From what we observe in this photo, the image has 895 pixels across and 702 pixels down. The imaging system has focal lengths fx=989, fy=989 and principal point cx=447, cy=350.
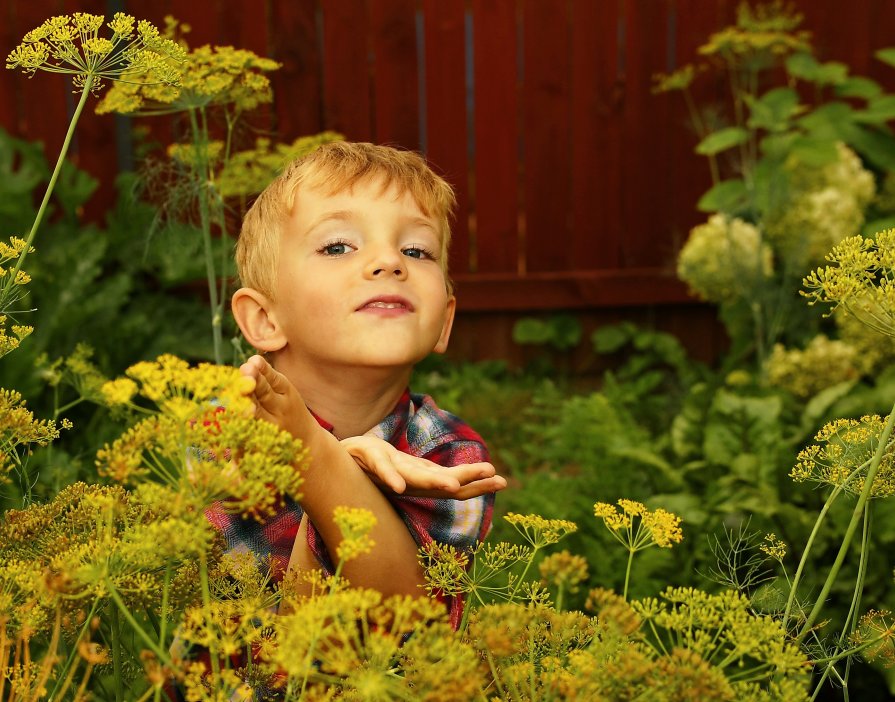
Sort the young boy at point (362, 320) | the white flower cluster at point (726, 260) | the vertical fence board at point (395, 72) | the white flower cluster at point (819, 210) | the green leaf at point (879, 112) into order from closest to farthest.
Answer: the young boy at point (362, 320) < the white flower cluster at point (819, 210) < the white flower cluster at point (726, 260) < the green leaf at point (879, 112) < the vertical fence board at point (395, 72)

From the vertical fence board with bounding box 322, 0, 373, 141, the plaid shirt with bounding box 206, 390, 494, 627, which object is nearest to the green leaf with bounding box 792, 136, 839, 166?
the vertical fence board with bounding box 322, 0, 373, 141

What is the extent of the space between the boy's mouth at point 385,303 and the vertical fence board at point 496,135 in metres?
4.05

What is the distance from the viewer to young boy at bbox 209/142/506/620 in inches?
54.6

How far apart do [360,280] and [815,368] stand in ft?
9.79

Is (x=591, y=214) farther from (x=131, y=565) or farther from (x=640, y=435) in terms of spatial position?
(x=131, y=565)

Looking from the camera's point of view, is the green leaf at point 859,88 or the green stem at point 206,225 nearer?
the green stem at point 206,225

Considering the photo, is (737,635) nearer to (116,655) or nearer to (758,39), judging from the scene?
(116,655)

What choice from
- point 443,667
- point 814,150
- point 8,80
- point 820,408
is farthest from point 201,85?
point 8,80

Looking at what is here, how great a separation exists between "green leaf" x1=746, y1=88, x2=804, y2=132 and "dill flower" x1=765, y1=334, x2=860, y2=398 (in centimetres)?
105

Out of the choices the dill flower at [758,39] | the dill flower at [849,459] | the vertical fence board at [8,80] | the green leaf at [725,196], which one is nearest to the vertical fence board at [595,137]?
the dill flower at [758,39]

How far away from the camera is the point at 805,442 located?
3.24 metres

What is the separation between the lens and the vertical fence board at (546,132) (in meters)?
5.41

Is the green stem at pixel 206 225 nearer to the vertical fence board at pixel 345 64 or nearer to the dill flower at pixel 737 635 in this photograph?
the dill flower at pixel 737 635

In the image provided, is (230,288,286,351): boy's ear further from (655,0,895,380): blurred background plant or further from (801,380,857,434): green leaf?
(655,0,895,380): blurred background plant
